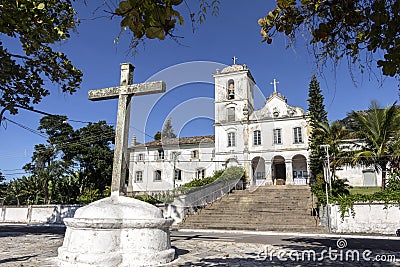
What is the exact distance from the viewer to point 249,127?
3005 cm

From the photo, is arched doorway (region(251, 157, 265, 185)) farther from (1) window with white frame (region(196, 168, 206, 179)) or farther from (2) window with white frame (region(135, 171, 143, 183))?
(2) window with white frame (region(135, 171, 143, 183))

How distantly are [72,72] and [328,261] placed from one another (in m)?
6.40

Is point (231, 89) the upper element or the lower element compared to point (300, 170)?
upper

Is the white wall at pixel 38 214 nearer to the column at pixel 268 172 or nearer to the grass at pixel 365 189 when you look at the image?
the column at pixel 268 172

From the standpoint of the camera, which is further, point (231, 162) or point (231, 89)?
point (231, 89)

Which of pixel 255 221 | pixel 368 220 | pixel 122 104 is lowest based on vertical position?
pixel 255 221

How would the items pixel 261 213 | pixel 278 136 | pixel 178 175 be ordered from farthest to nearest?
1. pixel 178 175
2. pixel 278 136
3. pixel 261 213

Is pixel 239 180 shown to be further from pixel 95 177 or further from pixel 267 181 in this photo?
pixel 95 177

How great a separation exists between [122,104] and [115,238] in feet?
8.54

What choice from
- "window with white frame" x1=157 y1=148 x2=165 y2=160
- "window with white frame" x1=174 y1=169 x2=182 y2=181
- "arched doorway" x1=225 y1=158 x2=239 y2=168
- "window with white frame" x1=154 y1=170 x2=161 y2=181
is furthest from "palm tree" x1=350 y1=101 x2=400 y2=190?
"window with white frame" x1=154 y1=170 x2=161 y2=181

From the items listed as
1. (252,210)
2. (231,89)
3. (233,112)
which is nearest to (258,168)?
(233,112)

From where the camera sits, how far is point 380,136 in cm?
1867

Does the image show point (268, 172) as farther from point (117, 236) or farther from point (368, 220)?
point (117, 236)

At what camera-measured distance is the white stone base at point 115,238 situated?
4746 millimetres
